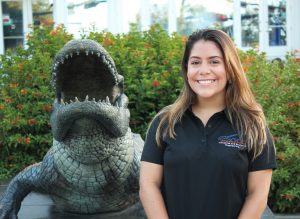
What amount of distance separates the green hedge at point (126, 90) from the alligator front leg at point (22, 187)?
1.66 meters

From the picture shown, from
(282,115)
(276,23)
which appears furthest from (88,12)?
(282,115)

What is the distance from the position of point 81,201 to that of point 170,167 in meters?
1.10

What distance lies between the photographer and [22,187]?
3377mm

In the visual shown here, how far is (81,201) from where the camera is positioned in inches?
122

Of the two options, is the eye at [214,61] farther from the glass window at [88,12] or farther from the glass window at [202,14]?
the glass window at [202,14]

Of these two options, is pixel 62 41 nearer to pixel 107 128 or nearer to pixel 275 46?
pixel 107 128

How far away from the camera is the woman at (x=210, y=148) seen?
6.93ft

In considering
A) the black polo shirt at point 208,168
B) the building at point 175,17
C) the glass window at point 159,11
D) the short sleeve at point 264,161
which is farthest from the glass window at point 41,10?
the short sleeve at point 264,161

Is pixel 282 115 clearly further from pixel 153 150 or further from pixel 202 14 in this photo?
pixel 202 14

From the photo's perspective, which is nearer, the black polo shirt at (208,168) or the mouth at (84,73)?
the black polo shirt at (208,168)

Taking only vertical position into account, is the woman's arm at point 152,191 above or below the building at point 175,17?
below

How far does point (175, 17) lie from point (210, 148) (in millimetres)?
10684

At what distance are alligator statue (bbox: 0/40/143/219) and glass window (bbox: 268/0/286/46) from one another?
10451mm

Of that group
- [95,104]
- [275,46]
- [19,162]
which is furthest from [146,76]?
[275,46]
